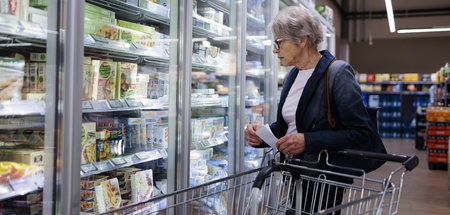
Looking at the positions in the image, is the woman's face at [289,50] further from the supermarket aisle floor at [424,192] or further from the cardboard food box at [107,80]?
the supermarket aisle floor at [424,192]

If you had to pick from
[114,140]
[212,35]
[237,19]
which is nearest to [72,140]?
[114,140]

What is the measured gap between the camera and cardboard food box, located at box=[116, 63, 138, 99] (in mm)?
2541

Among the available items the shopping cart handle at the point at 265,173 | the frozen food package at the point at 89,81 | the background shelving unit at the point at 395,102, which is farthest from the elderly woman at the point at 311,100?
the background shelving unit at the point at 395,102

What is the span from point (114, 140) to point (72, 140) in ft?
2.49

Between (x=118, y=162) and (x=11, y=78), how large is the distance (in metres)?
0.78

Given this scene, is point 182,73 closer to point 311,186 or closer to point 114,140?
point 114,140

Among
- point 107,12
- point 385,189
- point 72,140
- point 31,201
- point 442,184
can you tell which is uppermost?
point 107,12

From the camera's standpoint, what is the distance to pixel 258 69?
13.8 feet

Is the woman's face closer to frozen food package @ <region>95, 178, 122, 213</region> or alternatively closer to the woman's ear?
the woman's ear

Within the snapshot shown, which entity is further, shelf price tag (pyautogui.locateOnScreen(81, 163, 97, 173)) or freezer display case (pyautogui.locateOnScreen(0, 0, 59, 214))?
shelf price tag (pyautogui.locateOnScreen(81, 163, 97, 173))

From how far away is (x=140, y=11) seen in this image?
270cm

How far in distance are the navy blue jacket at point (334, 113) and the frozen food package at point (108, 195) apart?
1.16 m

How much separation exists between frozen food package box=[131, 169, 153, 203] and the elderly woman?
0.99 meters

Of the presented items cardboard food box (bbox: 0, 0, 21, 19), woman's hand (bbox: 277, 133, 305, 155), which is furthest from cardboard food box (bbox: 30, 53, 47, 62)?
woman's hand (bbox: 277, 133, 305, 155)
